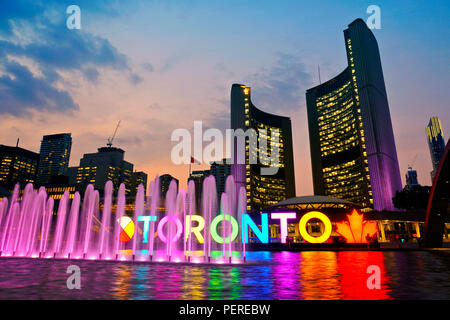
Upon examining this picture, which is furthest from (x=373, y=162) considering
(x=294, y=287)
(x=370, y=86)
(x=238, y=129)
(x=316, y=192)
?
(x=294, y=287)

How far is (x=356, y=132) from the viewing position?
129 meters

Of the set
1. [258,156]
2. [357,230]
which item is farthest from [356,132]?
[357,230]

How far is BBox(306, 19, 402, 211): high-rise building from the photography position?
105750 millimetres

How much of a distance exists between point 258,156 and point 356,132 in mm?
59515

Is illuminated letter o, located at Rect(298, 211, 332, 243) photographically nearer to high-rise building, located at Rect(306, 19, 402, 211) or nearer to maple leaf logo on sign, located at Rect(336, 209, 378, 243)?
maple leaf logo on sign, located at Rect(336, 209, 378, 243)

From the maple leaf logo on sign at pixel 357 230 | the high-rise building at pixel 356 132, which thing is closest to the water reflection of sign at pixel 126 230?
the maple leaf logo on sign at pixel 357 230

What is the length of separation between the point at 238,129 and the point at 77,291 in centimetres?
13983

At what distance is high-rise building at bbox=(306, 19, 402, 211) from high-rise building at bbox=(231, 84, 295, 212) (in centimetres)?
2347

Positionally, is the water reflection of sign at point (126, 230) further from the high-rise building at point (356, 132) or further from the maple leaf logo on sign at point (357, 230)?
the high-rise building at point (356, 132)

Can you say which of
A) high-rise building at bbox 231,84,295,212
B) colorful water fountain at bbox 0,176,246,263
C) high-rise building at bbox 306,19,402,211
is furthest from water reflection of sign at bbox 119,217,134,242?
high-rise building at bbox 231,84,295,212

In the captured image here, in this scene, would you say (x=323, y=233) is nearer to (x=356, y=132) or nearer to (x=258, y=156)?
(x=356, y=132)

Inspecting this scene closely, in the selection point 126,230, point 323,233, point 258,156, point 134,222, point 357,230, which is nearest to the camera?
point 134,222
